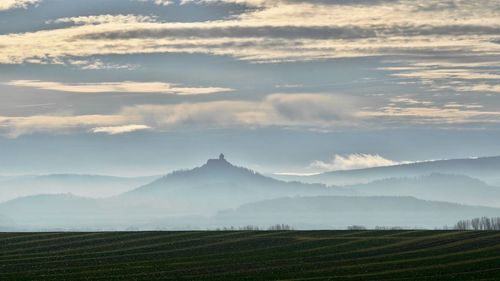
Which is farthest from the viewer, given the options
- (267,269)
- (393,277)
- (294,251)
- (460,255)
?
(294,251)

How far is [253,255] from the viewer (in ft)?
327

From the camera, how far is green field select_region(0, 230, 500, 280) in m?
81.9

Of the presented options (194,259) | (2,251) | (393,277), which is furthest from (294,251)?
(2,251)

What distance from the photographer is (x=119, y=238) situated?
12262 cm

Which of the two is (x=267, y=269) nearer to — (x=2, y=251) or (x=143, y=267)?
(x=143, y=267)

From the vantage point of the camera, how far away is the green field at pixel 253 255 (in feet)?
269

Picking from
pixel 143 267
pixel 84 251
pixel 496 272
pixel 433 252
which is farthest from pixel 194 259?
pixel 496 272

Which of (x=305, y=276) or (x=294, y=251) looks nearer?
(x=305, y=276)

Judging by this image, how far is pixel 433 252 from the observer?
322 ft

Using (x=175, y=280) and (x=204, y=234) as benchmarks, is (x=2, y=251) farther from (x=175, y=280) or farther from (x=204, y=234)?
(x=175, y=280)

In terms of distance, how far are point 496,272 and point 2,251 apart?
59237 mm

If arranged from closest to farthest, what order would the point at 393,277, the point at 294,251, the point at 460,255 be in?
the point at 393,277 → the point at 460,255 → the point at 294,251

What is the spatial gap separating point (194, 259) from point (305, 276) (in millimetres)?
19693

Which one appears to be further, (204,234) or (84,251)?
(204,234)
